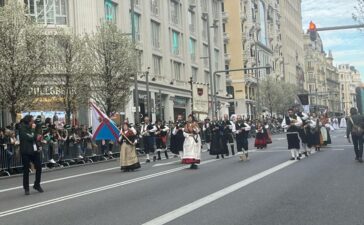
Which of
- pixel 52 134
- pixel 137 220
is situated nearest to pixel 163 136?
pixel 52 134

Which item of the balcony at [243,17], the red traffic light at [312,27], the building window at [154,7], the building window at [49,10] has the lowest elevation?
the red traffic light at [312,27]

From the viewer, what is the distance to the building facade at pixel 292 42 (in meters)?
113

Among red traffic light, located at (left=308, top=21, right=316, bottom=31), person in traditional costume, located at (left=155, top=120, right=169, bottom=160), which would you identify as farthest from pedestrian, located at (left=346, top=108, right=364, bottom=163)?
person in traditional costume, located at (left=155, top=120, right=169, bottom=160)

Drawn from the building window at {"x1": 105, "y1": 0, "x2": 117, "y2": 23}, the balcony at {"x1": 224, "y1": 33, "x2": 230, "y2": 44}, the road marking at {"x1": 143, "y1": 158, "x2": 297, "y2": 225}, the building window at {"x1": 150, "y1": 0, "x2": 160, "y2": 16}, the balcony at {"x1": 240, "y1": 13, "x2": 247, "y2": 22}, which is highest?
the balcony at {"x1": 240, "y1": 13, "x2": 247, "y2": 22}

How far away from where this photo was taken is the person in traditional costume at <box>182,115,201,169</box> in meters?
17.3

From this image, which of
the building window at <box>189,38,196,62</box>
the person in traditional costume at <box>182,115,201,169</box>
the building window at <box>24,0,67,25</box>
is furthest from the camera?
the building window at <box>189,38,196,62</box>

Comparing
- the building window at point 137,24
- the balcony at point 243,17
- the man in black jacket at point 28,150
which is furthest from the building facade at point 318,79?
the man in black jacket at point 28,150

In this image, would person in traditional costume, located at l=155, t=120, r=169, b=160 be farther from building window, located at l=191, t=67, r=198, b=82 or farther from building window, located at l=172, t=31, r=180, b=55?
building window, located at l=191, t=67, r=198, b=82

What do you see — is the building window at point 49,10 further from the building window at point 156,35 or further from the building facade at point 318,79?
the building facade at point 318,79

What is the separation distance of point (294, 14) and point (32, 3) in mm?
102945

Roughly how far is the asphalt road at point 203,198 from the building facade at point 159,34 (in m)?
20.9

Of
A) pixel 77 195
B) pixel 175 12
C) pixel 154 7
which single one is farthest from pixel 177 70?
pixel 77 195

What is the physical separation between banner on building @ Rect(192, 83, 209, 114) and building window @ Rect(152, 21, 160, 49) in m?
6.66

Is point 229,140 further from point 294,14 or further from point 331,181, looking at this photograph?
point 294,14
